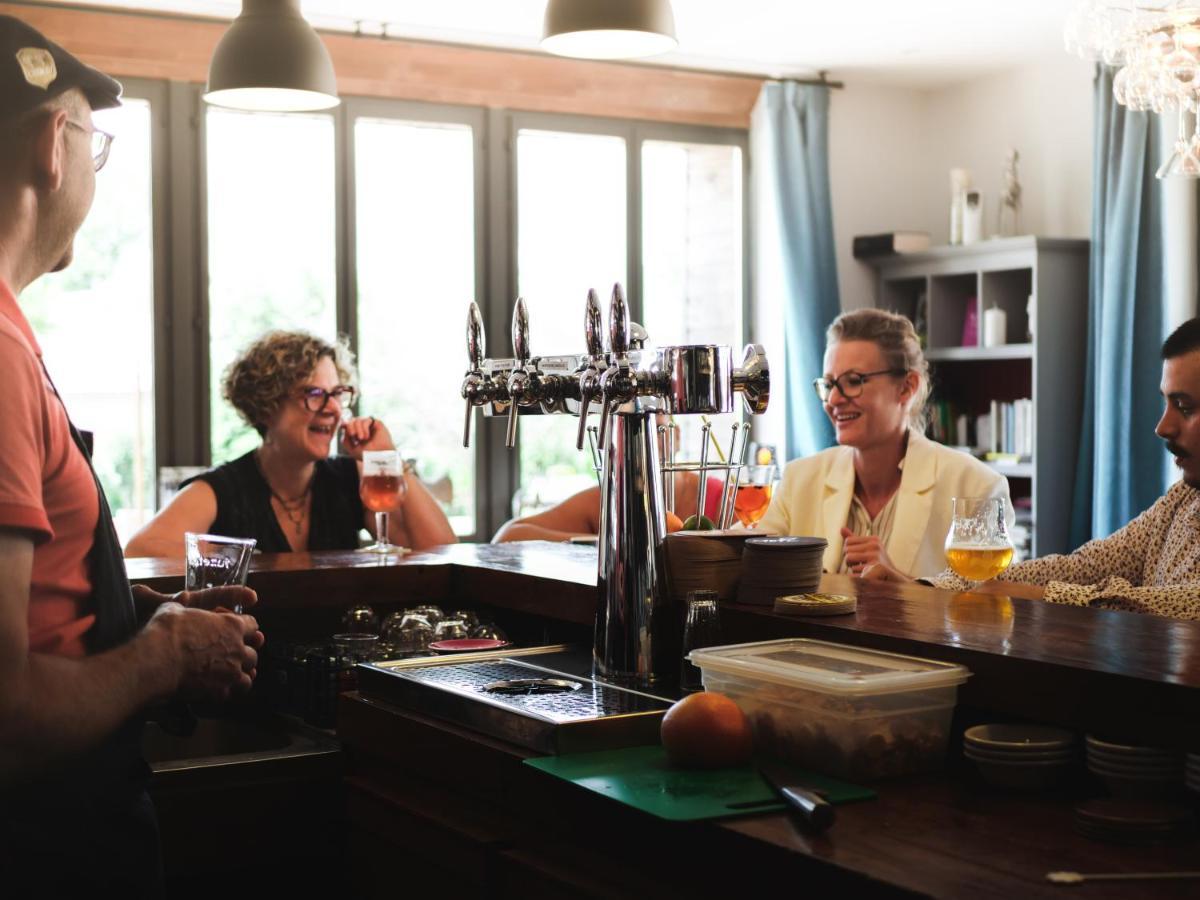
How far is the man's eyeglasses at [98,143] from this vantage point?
1404 mm

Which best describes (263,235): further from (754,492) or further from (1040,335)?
(754,492)

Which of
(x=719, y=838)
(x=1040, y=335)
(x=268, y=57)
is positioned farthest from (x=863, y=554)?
(x=1040, y=335)

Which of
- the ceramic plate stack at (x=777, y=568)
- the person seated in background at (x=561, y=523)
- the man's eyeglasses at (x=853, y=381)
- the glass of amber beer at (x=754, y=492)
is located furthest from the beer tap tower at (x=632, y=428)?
the person seated in background at (x=561, y=523)

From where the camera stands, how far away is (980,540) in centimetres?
214

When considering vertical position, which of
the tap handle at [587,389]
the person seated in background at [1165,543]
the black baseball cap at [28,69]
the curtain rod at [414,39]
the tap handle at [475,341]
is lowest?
the person seated in background at [1165,543]

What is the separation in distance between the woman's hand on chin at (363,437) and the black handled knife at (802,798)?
7.60ft

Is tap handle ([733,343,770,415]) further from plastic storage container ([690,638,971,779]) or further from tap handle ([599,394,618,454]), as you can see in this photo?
plastic storage container ([690,638,971,779])

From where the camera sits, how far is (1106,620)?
1728 mm

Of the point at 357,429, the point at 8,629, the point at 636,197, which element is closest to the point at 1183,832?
the point at 8,629

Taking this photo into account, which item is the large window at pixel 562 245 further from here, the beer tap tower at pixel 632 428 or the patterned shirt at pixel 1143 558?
the beer tap tower at pixel 632 428

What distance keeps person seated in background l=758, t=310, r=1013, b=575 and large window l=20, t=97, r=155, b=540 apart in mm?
3069

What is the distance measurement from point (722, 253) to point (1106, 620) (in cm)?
509

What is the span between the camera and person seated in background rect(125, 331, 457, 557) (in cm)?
336

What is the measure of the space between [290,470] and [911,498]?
149cm
